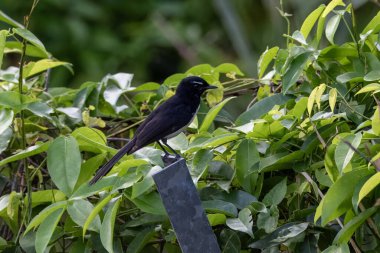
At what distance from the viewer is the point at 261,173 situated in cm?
237

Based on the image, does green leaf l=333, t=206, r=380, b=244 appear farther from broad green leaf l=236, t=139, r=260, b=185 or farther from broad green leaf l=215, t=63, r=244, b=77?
broad green leaf l=215, t=63, r=244, b=77

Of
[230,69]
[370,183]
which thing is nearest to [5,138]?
[230,69]

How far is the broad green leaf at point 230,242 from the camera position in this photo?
228 cm

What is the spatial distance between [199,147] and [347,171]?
0.47 meters

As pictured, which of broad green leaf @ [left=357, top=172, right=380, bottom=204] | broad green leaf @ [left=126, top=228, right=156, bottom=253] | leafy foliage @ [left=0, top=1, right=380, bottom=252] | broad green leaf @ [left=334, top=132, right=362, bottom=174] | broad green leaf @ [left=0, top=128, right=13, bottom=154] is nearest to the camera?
broad green leaf @ [left=357, top=172, right=380, bottom=204]

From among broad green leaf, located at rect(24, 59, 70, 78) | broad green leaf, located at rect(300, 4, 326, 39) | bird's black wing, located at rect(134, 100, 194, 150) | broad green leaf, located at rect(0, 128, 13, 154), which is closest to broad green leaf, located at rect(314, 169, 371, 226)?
broad green leaf, located at rect(300, 4, 326, 39)

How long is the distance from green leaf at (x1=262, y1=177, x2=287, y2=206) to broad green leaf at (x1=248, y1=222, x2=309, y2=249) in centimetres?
8

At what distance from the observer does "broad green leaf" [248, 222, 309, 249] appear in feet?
7.16

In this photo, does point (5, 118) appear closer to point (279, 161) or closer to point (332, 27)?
point (279, 161)

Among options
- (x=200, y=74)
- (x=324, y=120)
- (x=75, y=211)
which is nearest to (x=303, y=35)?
(x=324, y=120)

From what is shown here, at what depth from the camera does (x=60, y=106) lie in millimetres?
3090

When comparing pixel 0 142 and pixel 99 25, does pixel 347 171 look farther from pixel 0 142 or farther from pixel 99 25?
pixel 99 25

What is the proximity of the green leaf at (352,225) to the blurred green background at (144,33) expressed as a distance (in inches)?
175

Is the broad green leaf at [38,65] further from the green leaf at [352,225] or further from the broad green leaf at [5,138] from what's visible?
the green leaf at [352,225]
